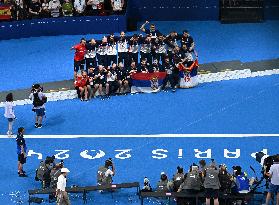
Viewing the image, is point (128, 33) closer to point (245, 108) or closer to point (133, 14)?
point (133, 14)

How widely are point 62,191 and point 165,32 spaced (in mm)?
15594

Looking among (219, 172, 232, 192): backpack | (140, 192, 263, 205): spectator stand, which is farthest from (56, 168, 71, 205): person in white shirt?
(219, 172, 232, 192): backpack

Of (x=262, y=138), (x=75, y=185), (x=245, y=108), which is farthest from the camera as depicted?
(x=245, y=108)

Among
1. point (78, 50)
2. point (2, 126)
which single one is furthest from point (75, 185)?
point (78, 50)

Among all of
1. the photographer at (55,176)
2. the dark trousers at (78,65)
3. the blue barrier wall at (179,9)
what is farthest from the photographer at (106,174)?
the blue barrier wall at (179,9)

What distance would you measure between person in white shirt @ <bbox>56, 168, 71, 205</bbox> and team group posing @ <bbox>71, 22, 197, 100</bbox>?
26.3 ft

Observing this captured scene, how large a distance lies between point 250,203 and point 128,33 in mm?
15279

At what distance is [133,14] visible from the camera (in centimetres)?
3847

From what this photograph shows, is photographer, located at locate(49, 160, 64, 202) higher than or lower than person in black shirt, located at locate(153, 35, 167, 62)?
lower

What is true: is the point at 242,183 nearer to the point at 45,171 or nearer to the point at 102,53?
the point at 45,171

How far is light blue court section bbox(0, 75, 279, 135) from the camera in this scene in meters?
28.6

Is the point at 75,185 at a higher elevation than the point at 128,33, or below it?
below

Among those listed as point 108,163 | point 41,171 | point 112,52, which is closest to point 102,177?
point 108,163

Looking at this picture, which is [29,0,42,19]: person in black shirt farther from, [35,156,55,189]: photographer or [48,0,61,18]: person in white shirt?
[35,156,55,189]: photographer
